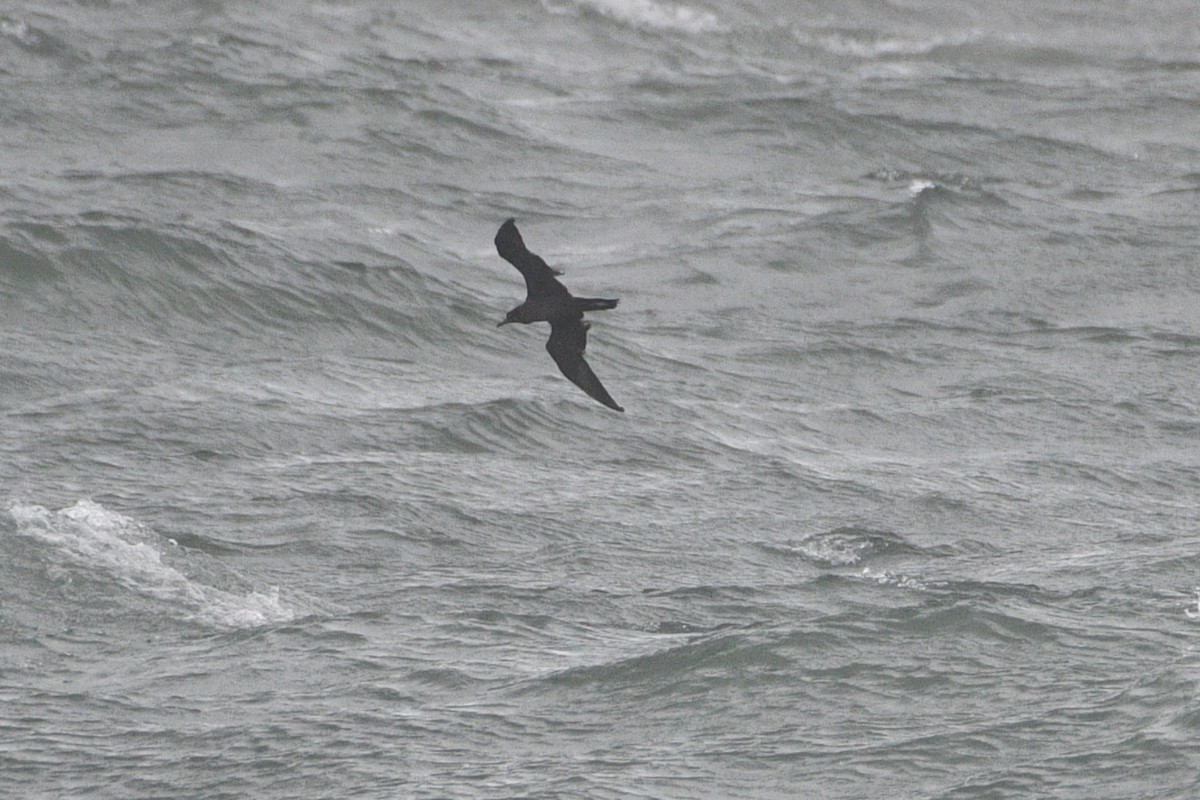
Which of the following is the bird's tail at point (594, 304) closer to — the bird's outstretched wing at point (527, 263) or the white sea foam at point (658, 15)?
Result: the bird's outstretched wing at point (527, 263)

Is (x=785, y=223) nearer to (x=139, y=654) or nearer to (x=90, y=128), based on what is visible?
(x=90, y=128)

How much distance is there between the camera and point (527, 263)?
38.7ft

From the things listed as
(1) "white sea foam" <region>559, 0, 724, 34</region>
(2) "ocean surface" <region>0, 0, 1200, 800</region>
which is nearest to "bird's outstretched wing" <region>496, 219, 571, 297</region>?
(2) "ocean surface" <region>0, 0, 1200, 800</region>

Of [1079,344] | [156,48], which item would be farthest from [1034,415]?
[156,48]

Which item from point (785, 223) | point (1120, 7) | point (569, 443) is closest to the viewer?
point (569, 443)

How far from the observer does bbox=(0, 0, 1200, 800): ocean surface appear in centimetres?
1227

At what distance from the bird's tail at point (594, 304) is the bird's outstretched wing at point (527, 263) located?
4.2 inches

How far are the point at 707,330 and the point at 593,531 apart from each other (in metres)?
4.49

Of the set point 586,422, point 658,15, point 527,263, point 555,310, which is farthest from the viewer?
point 658,15

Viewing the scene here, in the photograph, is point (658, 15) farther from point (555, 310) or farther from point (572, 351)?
point (555, 310)

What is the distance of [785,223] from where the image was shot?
2241 cm

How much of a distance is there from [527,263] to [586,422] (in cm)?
552

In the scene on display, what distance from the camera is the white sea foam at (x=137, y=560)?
13.5 meters

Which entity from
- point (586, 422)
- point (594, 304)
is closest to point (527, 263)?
point (594, 304)
